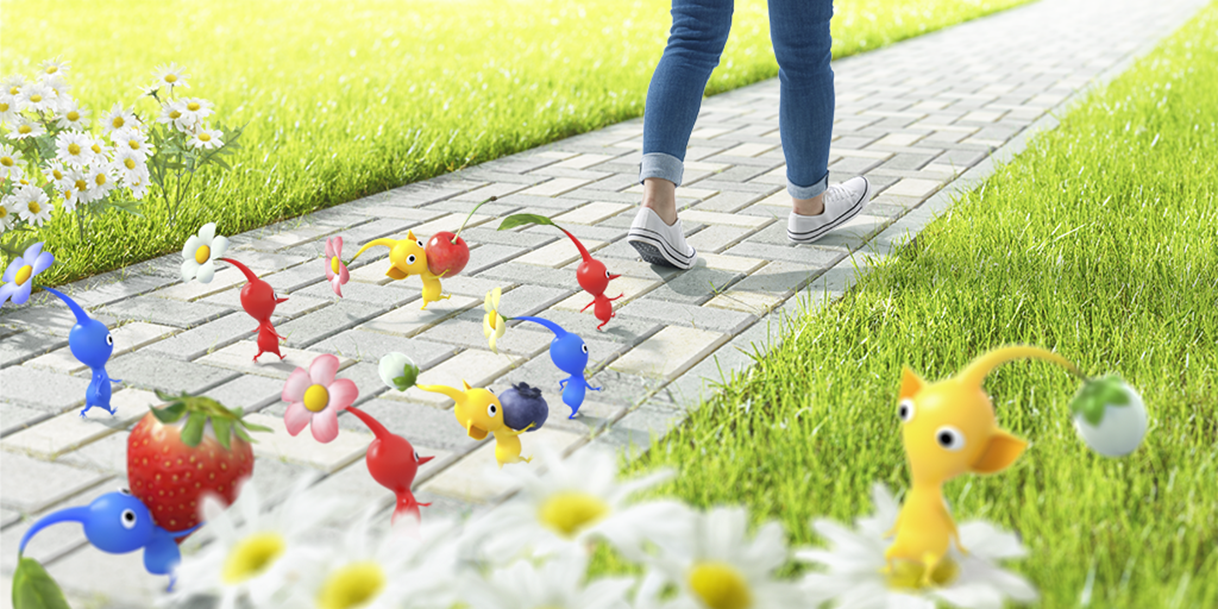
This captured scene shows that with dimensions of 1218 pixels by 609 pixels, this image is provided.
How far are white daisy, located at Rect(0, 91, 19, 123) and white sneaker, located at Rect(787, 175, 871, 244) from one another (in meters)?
2.35

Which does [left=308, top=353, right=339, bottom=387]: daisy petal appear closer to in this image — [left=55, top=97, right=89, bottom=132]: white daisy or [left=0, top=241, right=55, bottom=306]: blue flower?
[left=0, top=241, right=55, bottom=306]: blue flower

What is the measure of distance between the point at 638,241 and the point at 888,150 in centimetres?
232

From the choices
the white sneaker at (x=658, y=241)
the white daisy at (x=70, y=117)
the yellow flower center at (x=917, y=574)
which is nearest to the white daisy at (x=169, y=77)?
the white daisy at (x=70, y=117)

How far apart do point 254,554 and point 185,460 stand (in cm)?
42

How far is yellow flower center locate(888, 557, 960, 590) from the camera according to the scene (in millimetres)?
1380

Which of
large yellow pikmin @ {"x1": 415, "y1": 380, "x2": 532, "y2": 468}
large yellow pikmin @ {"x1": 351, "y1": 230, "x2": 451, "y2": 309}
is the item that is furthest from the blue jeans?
large yellow pikmin @ {"x1": 415, "y1": 380, "x2": 532, "y2": 468}

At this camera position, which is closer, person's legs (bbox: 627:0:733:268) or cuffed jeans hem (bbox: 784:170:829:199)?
person's legs (bbox: 627:0:733:268)

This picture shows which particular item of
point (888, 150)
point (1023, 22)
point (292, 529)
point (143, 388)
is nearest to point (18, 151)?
point (143, 388)

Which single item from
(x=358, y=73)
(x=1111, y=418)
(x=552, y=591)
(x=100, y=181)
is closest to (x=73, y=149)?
(x=100, y=181)

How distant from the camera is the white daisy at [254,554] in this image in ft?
3.87

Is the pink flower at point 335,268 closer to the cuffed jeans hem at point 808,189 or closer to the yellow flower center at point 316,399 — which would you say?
the yellow flower center at point 316,399

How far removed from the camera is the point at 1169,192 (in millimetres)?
3762

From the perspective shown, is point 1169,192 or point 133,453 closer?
point 133,453

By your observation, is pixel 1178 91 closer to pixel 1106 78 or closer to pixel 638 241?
pixel 1106 78
